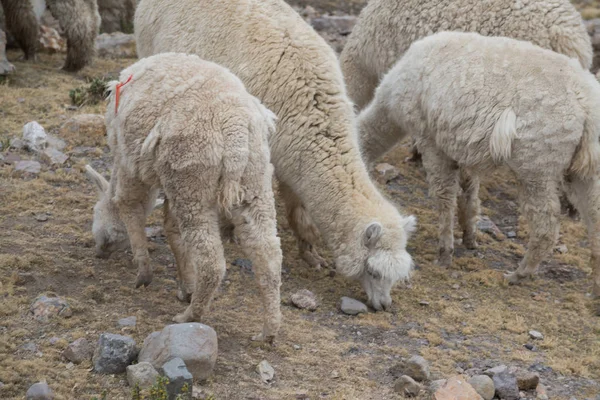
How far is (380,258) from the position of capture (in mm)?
6609

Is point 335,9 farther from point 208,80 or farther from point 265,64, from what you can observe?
point 208,80

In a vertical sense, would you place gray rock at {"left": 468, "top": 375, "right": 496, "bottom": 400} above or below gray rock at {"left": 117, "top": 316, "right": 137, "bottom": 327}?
above

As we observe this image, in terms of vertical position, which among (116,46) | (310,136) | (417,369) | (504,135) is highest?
(504,135)

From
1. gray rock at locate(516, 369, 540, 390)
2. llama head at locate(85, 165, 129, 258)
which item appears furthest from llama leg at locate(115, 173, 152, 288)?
gray rock at locate(516, 369, 540, 390)

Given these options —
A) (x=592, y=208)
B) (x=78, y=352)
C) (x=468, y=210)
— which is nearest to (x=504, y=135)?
(x=592, y=208)

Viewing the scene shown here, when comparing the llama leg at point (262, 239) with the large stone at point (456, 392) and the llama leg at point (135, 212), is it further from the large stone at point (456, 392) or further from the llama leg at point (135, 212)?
the large stone at point (456, 392)

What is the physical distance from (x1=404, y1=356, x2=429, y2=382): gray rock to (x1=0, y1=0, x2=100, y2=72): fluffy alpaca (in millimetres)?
7990

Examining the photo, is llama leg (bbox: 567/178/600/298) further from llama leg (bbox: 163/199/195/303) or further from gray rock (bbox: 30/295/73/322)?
gray rock (bbox: 30/295/73/322)

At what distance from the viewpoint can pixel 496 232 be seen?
8898 millimetres

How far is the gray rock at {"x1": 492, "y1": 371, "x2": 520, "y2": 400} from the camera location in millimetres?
5512

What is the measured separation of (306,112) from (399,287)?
1.81m

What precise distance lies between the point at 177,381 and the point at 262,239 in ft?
4.11

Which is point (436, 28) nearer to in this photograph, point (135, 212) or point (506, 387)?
point (135, 212)

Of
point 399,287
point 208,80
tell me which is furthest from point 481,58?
point 208,80
